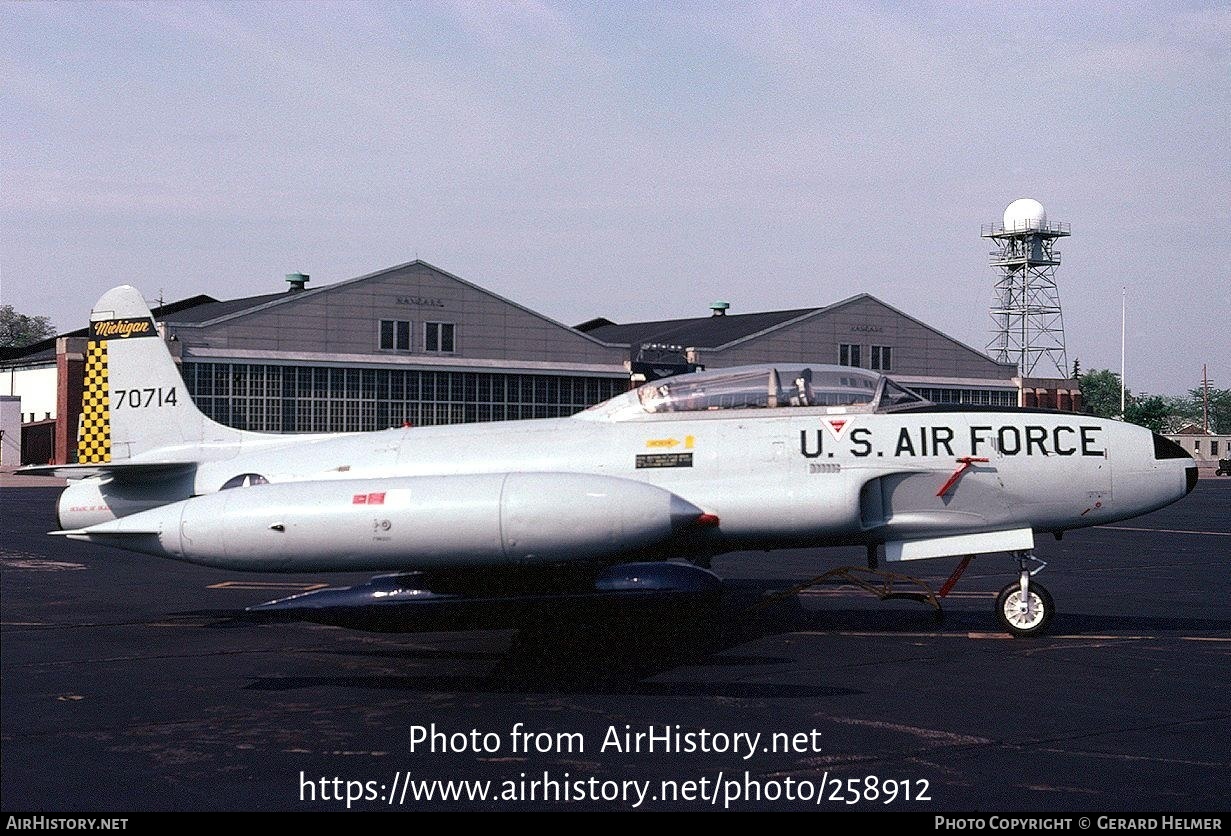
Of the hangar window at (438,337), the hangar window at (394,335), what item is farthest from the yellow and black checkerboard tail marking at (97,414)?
the hangar window at (438,337)

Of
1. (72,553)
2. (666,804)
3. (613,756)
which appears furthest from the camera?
(72,553)

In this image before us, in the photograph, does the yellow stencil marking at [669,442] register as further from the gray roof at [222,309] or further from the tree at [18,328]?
the tree at [18,328]

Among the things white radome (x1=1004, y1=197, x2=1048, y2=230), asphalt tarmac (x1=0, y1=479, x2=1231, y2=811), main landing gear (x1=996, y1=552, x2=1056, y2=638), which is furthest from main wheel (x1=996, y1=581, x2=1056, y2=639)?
white radome (x1=1004, y1=197, x2=1048, y2=230)

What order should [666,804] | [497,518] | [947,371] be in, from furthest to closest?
1. [947,371]
2. [497,518]
3. [666,804]

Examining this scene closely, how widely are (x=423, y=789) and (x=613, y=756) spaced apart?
4.46ft

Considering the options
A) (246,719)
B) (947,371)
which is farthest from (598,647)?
(947,371)

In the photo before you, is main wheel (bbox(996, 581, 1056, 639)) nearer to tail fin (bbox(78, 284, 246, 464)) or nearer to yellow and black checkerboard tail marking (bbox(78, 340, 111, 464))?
tail fin (bbox(78, 284, 246, 464))

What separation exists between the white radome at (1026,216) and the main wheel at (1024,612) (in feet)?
327

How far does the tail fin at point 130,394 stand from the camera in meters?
15.1

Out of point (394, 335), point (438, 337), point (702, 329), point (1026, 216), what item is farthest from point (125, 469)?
point (1026, 216)

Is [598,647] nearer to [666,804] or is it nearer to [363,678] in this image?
[363,678]

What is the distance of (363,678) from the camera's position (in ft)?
34.9

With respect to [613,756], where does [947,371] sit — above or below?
above

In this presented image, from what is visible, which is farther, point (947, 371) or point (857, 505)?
point (947, 371)
